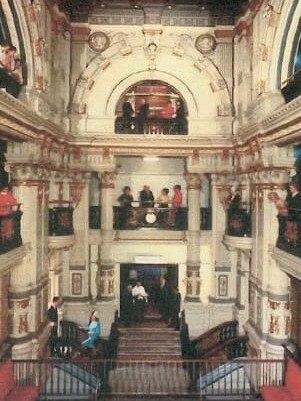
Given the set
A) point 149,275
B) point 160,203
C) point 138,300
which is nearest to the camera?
point 138,300

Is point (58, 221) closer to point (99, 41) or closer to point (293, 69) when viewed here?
point (99, 41)

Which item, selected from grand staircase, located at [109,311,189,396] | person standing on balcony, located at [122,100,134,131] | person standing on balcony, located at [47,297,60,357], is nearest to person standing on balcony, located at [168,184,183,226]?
person standing on balcony, located at [122,100,134,131]

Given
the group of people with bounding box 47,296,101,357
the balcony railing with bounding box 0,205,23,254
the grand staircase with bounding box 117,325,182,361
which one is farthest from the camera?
→ the grand staircase with bounding box 117,325,182,361

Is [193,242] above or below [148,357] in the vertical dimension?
above

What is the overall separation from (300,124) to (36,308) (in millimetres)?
8191

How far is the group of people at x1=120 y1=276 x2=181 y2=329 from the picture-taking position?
638 inches

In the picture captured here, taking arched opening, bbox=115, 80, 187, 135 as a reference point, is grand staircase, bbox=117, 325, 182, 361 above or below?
below

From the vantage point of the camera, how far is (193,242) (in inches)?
660

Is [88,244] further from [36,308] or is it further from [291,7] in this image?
[291,7]

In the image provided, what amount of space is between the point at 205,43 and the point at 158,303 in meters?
9.50

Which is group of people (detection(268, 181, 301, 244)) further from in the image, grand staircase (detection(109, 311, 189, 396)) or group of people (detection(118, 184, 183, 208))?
group of people (detection(118, 184, 183, 208))

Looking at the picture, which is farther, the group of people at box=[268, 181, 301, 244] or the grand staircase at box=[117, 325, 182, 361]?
the grand staircase at box=[117, 325, 182, 361]

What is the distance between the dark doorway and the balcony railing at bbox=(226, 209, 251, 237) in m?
4.02

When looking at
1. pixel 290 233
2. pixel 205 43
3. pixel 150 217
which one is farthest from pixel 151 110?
pixel 290 233
